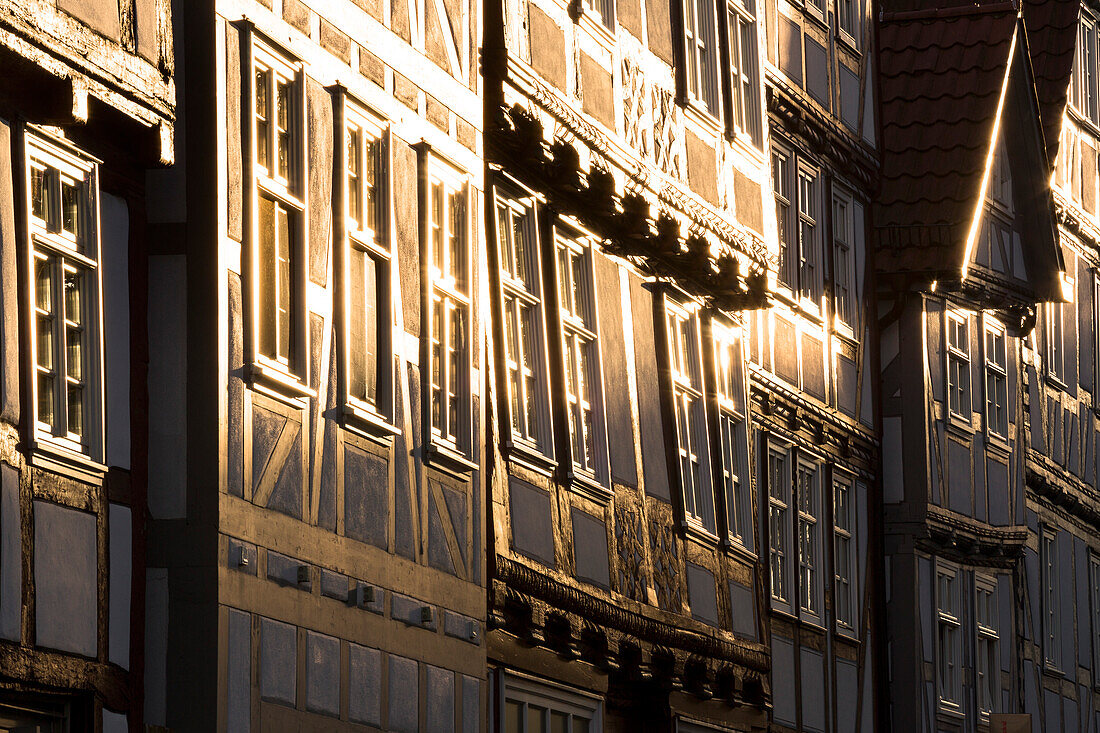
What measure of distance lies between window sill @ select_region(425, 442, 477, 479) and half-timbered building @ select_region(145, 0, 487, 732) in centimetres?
2

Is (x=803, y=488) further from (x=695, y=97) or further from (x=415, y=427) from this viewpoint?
(x=415, y=427)

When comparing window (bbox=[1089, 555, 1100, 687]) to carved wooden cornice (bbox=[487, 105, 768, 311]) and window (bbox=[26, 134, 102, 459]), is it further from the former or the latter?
window (bbox=[26, 134, 102, 459])

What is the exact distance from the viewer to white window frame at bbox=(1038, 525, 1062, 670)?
3009cm

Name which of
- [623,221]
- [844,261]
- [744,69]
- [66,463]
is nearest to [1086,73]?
[844,261]

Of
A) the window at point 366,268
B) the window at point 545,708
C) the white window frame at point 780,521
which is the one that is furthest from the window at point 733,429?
the window at point 366,268

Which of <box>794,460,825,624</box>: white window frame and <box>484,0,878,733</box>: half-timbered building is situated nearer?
<box>484,0,878,733</box>: half-timbered building

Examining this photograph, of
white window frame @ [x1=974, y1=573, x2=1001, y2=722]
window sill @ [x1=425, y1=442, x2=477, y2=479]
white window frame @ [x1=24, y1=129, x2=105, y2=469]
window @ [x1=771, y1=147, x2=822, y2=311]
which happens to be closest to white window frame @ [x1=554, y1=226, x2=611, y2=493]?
window sill @ [x1=425, y1=442, x2=477, y2=479]

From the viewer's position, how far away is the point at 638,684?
17.6 m

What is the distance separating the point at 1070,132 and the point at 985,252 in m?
6.36

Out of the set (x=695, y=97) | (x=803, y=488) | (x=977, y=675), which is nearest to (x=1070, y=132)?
(x=977, y=675)

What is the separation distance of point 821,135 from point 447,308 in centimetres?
1042

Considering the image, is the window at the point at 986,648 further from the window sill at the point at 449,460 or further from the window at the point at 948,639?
the window sill at the point at 449,460

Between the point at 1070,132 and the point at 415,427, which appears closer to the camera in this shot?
the point at 415,427

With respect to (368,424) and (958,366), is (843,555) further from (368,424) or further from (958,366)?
(368,424)
